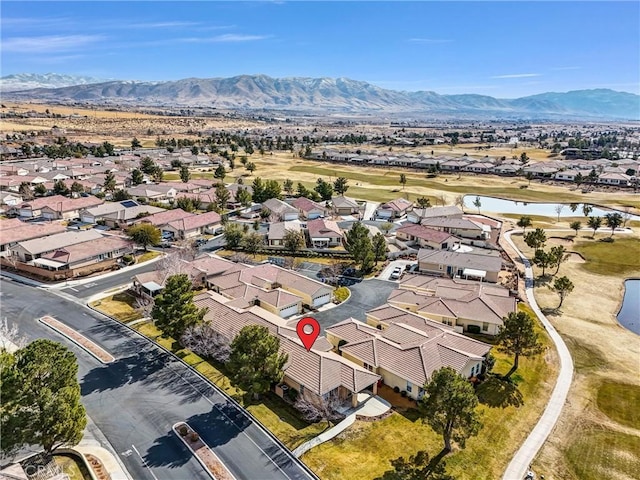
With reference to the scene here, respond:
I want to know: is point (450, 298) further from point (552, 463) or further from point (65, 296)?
point (65, 296)

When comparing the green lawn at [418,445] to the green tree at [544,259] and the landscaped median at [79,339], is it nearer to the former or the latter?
the landscaped median at [79,339]

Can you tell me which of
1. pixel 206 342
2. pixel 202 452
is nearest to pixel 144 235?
pixel 206 342

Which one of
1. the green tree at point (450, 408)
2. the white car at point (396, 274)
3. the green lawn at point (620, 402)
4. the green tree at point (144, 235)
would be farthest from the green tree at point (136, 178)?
the green lawn at point (620, 402)

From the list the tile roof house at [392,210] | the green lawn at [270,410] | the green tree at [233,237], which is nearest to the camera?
the green lawn at [270,410]

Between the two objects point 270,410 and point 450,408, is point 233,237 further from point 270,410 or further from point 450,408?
point 450,408

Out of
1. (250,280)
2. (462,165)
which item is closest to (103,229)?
(250,280)

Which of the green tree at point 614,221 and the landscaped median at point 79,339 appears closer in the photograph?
the landscaped median at point 79,339

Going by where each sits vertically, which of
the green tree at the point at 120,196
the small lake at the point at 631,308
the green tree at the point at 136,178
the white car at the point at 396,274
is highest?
the green tree at the point at 136,178
